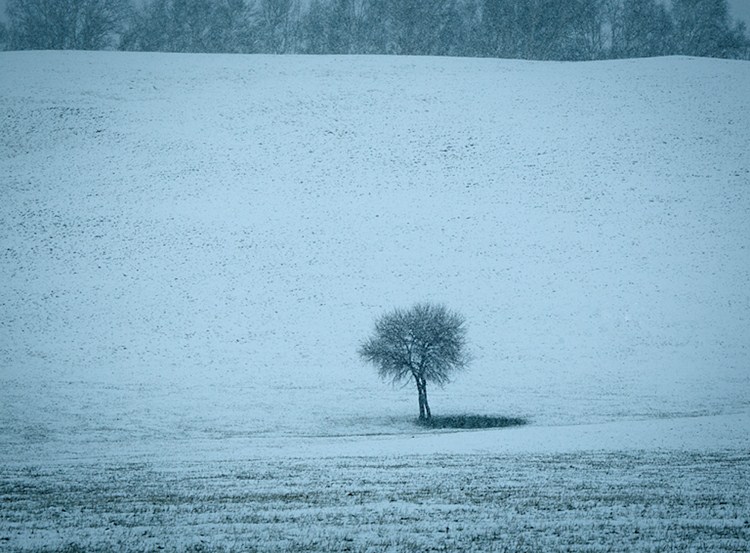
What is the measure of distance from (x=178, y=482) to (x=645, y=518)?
858 centimetres

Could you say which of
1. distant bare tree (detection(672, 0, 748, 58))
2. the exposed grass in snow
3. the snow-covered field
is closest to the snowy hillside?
the snow-covered field

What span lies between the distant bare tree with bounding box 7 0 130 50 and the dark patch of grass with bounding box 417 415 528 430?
60891mm

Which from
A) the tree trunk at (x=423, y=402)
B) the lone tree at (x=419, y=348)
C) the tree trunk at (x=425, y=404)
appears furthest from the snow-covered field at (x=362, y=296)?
the lone tree at (x=419, y=348)

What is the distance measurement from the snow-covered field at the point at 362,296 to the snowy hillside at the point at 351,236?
0.65ft

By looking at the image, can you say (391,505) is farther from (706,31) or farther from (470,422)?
(706,31)

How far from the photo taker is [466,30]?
255ft

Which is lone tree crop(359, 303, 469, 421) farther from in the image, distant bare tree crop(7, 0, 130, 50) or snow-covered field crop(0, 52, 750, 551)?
distant bare tree crop(7, 0, 130, 50)

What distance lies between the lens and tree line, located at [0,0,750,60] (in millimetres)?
75062

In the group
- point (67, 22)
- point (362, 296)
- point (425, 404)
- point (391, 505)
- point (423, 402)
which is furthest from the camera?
point (67, 22)

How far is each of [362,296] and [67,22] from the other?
51.4 m

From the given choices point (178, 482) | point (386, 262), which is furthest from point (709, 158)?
point (178, 482)

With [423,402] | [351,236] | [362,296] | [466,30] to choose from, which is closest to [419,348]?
[423,402]

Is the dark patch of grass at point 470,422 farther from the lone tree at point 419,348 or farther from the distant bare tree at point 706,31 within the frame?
the distant bare tree at point 706,31

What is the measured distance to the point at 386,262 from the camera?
41.2 meters
